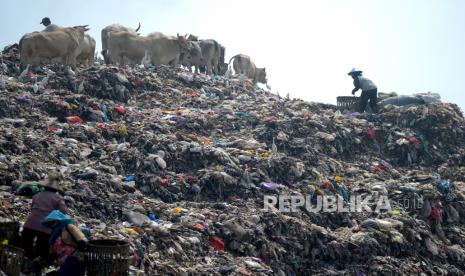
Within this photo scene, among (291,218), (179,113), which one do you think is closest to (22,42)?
(179,113)

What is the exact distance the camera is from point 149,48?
1820 centimetres

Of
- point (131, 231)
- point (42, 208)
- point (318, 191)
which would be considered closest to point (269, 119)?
point (318, 191)

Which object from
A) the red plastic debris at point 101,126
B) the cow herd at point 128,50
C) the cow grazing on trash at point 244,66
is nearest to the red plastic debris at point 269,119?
the red plastic debris at point 101,126

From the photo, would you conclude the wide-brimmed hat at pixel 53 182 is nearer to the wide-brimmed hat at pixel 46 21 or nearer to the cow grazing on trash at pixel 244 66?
the wide-brimmed hat at pixel 46 21

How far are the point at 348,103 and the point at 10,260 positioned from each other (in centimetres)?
1269

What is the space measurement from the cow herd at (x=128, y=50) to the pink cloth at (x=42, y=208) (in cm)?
908

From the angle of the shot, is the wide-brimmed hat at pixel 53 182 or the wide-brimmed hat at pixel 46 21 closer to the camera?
the wide-brimmed hat at pixel 53 182

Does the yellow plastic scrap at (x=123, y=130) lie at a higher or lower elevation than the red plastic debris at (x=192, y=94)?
lower

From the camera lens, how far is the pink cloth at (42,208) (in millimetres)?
6035

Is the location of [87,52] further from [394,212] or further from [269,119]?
[394,212]

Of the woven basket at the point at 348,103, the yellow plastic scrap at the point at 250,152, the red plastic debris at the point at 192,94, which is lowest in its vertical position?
the yellow plastic scrap at the point at 250,152

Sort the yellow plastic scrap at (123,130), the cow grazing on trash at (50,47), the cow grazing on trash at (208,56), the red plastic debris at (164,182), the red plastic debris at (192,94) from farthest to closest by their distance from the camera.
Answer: the cow grazing on trash at (208,56) < the red plastic debris at (192,94) < the cow grazing on trash at (50,47) < the yellow plastic scrap at (123,130) < the red plastic debris at (164,182)

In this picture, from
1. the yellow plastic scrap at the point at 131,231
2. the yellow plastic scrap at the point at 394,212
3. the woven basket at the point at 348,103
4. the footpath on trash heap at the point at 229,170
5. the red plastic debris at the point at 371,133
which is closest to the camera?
the yellow plastic scrap at the point at 131,231

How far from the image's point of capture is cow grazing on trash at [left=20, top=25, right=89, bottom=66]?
47.2ft
